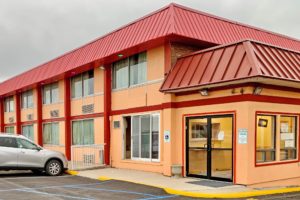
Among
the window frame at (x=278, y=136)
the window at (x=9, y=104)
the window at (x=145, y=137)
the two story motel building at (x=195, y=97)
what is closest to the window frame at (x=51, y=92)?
the two story motel building at (x=195, y=97)

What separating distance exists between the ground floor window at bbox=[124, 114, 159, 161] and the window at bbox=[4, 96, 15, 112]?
18.7 metres

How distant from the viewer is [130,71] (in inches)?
634

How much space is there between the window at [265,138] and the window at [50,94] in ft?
50.3

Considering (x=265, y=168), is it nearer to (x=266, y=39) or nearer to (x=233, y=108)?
(x=233, y=108)

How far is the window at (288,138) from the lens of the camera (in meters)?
12.0

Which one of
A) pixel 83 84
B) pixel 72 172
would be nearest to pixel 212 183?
pixel 72 172

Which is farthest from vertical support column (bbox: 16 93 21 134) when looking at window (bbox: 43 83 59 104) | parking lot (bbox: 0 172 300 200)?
parking lot (bbox: 0 172 300 200)

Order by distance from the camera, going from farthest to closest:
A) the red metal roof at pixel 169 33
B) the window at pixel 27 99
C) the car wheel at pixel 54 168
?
the window at pixel 27 99 < the car wheel at pixel 54 168 < the red metal roof at pixel 169 33

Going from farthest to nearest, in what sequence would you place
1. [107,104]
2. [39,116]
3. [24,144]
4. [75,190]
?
[39,116] → [107,104] → [24,144] → [75,190]

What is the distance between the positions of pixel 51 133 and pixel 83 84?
569cm

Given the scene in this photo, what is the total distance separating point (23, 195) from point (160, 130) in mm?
5809

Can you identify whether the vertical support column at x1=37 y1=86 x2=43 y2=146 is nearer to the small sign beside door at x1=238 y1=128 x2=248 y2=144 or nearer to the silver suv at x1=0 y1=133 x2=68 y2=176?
the silver suv at x1=0 y1=133 x2=68 y2=176

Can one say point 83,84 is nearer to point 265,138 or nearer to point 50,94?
point 50,94

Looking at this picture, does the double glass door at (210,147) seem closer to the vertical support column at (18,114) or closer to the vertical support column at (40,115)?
the vertical support column at (40,115)
